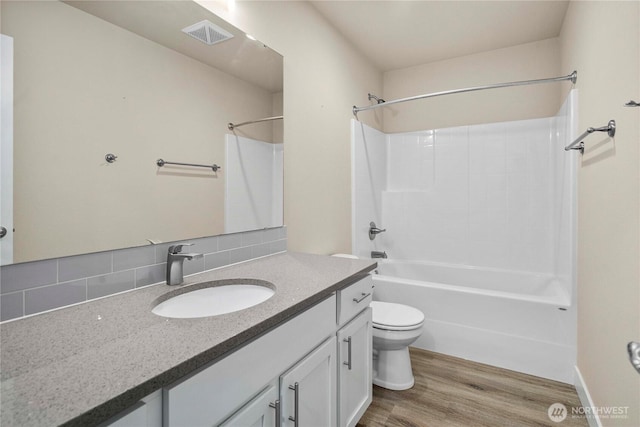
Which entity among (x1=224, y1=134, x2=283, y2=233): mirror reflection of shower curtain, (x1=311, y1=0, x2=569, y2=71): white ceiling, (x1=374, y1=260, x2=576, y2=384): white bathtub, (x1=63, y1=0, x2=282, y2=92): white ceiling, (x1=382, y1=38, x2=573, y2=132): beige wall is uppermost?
(x1=311, y1=0, x2=569, y2=71): white ceiling

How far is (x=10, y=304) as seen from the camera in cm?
90

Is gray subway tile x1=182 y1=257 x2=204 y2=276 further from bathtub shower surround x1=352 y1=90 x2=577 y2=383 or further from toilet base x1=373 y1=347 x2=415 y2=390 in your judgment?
bathtub shower surround x1=352 y1=90 x2=577 y2=383

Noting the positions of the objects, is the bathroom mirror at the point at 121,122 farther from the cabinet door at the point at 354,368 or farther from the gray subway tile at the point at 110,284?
the cabinet door at the point at 354,368

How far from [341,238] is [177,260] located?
1.59m

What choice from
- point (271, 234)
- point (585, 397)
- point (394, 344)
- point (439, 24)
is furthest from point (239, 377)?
point (439, 24)

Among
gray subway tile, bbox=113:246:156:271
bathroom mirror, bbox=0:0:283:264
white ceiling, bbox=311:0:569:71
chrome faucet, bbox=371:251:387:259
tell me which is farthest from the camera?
chrome faucet, bbox=371:251:387:259

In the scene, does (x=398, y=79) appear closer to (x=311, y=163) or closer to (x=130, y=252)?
(x=311, y=163)

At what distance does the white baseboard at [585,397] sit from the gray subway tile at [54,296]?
7.50 ft

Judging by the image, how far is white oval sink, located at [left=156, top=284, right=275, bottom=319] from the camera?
1.18 metres

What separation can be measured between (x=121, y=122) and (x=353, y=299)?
119 cm

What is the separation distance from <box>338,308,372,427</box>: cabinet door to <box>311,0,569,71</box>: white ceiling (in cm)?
216

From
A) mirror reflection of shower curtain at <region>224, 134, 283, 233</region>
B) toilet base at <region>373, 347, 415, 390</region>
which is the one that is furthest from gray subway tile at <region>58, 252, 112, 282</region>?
toilet base at <region>373, 347, 415, 390</region>

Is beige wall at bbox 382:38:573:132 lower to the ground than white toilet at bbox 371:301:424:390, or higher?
higher

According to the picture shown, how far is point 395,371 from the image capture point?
2.03 m
